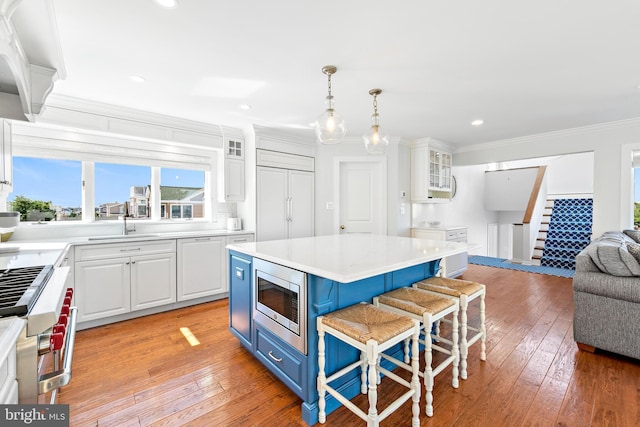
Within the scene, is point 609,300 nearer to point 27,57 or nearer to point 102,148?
point 27,57

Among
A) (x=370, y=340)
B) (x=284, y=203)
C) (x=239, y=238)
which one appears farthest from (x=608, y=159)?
(x=239, y=238)

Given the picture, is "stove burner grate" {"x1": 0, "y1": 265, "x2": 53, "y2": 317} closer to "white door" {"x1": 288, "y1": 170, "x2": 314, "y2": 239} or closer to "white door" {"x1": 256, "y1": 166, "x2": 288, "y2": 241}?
"white door" {"x1": 256, "y1": 166, "x2": 288, "y2": 241}

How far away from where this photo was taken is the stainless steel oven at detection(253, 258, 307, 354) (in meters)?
1.65

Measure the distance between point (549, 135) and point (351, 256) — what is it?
4466mm

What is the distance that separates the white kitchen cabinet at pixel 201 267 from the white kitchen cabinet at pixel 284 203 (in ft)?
2.01

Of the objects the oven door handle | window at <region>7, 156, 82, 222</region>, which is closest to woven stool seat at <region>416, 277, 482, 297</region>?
the oven door handle

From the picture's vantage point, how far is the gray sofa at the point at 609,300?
208cm

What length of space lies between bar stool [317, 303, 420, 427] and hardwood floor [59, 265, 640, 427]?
219 millimetres

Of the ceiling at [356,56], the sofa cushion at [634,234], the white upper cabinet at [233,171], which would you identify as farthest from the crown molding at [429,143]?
the white upper cabinet at [233,171]

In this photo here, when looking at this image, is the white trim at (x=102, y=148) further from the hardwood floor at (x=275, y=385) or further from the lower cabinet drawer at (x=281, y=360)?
the lower cabinet drawer at (x=281, y=360)

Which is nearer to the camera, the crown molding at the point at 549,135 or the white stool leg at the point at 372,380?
the white stool leg at the point at 372,380

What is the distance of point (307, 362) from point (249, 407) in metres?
0.49

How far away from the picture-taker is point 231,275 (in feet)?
8.03

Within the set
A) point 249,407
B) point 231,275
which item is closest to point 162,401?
point 249,407
